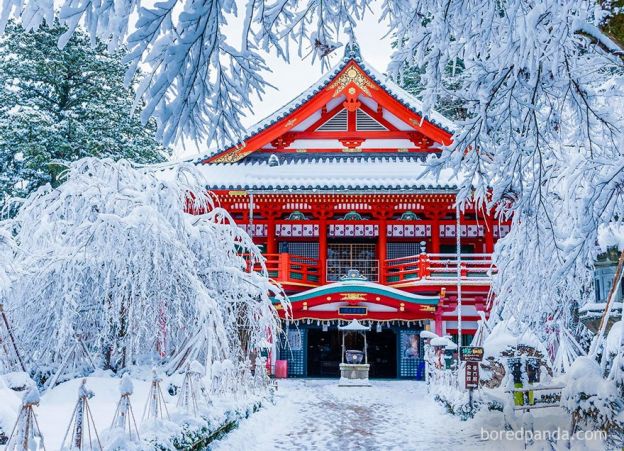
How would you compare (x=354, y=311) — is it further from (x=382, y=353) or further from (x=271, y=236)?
(x=271, y=236)

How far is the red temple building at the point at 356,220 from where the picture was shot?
17.8 metres

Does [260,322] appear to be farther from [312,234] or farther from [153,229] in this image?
[312,234]

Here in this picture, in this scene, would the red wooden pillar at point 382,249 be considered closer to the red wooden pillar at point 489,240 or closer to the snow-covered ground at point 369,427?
the red wooden pillar at point 489,240

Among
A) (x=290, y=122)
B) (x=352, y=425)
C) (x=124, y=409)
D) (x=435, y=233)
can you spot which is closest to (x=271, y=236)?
(x=290, y=122)

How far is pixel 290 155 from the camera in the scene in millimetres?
20375

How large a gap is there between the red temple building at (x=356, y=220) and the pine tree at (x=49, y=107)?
523cm

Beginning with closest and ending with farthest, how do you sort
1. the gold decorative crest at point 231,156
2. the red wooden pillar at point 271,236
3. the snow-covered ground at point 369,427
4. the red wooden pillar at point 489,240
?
the snow-covered ground at point 369,427
the red wooden pillar at point 489,240
the red wooden pillar at point 271,236
the gold decorative crest at point 231,156

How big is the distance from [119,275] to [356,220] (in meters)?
11.5

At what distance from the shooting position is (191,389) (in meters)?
8.16

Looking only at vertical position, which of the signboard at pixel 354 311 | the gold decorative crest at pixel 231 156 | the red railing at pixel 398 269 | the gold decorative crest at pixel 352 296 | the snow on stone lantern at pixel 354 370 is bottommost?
the snow on stone lantern at pixel 354 370

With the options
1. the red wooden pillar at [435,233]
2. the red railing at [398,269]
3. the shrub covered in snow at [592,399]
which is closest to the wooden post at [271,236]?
the red railing at [398,269]

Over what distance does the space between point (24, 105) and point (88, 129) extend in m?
2.28

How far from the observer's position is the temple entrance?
67.6 ft

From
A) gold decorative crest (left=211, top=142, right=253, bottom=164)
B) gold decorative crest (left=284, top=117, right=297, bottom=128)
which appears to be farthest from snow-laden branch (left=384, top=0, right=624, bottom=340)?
gold decorative crest (left=211, top=142, right=253, bottom=164)
